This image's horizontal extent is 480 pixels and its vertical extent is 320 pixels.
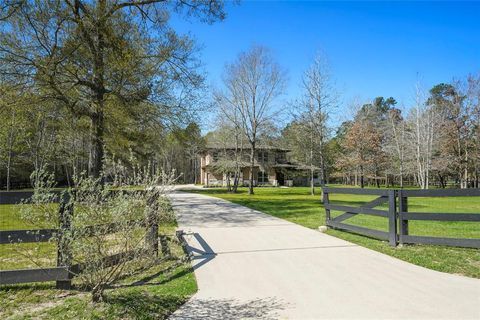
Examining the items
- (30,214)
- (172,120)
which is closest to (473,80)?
(172,120)

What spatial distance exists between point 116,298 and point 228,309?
4.96 ft

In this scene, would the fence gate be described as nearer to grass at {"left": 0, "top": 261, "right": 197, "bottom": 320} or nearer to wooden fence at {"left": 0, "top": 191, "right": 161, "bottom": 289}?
grass at {"left": 0, "top": 261, "right": 197, "bottom": 320}

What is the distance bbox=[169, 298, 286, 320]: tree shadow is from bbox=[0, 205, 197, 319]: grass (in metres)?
0.20

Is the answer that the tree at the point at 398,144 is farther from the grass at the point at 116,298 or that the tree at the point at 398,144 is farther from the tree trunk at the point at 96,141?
the grass at the point at 116,298

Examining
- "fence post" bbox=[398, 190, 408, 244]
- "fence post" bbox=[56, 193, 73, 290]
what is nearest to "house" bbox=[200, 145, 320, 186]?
"fence post" bbox=[398, 190, 408, 244]

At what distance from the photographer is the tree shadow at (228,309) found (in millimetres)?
3943

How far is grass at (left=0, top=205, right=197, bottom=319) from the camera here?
13.3 ft

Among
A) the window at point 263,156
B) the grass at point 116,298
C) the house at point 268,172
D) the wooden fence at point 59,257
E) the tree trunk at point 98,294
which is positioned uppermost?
the window at point 263,156

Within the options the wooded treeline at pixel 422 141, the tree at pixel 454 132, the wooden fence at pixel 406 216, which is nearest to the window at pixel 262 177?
the wooded treeline at pixel 422 141

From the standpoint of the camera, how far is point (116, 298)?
444cm

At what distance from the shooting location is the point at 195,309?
13.6ft

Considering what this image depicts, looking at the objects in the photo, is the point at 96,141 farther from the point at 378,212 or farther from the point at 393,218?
the point at 393,218

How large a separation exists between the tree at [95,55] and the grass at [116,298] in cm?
737

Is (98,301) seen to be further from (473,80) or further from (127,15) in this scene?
(473,80)
